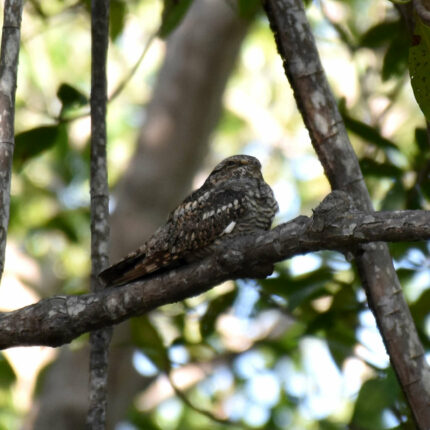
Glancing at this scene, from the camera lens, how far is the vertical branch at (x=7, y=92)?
2547 millimetres

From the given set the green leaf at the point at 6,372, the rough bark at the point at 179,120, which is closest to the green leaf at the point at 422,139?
the green leaf at the point at 6,372

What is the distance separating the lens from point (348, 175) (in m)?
2.91

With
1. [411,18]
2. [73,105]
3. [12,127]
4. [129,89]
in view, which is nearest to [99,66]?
[73,105]

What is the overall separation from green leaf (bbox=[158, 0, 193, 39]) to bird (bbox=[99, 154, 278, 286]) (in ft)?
2.37

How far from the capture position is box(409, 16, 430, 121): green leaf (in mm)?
2455

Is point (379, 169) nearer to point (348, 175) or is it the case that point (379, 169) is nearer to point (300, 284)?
point (300, 284)

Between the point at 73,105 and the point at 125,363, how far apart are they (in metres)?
3.31

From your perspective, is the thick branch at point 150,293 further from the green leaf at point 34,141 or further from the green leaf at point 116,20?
the green leaf at point 116,20


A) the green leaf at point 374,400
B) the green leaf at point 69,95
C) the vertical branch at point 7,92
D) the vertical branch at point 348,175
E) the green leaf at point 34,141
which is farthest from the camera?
the green leaf at point 34,141

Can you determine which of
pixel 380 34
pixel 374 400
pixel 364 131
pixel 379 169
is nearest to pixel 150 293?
pixel 374 400

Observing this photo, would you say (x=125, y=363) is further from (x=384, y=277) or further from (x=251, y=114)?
(x=251, y=114)

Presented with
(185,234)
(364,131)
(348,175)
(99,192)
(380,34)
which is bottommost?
(348,175)

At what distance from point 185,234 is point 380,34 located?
1632 millimetres

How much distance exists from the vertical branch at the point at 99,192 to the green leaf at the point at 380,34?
5.34 ft
